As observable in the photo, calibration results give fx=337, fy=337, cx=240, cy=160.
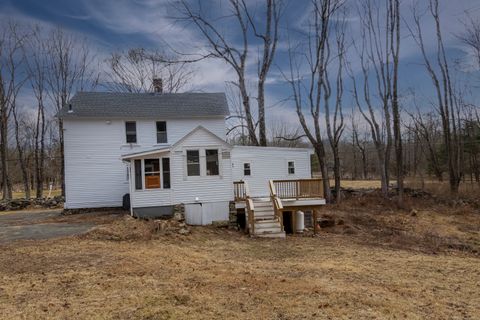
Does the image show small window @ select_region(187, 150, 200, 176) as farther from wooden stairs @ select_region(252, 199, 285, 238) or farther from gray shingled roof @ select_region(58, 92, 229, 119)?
gray shingled roof @ select_region(58, 92, 229, 119)

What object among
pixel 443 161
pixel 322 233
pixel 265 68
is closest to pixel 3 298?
pixel 322 233

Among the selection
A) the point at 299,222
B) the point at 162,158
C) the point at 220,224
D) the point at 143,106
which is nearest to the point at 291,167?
the point at 299,222

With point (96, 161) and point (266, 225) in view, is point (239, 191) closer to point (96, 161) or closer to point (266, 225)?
point (266, 225)

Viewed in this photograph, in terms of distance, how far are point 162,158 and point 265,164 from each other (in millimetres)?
6718

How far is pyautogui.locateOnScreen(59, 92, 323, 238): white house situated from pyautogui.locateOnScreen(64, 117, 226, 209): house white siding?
0.05m

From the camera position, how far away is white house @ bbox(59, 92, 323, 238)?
1504 centimetres

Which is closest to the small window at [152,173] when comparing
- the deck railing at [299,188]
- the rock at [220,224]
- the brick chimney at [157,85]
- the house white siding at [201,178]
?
the house white siding at [201,178]

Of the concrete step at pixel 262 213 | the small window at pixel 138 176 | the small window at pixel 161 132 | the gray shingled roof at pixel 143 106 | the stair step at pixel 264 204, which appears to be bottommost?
the concrete step at pixel 262 213

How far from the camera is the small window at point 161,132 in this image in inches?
781

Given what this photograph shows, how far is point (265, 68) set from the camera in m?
24.2

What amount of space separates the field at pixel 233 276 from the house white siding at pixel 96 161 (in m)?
6.27

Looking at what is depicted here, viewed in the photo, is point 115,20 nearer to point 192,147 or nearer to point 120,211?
point 192,147

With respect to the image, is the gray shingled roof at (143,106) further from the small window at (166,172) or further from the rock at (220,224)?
the rock at (220,224)

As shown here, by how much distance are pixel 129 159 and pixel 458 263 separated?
41.8ft
